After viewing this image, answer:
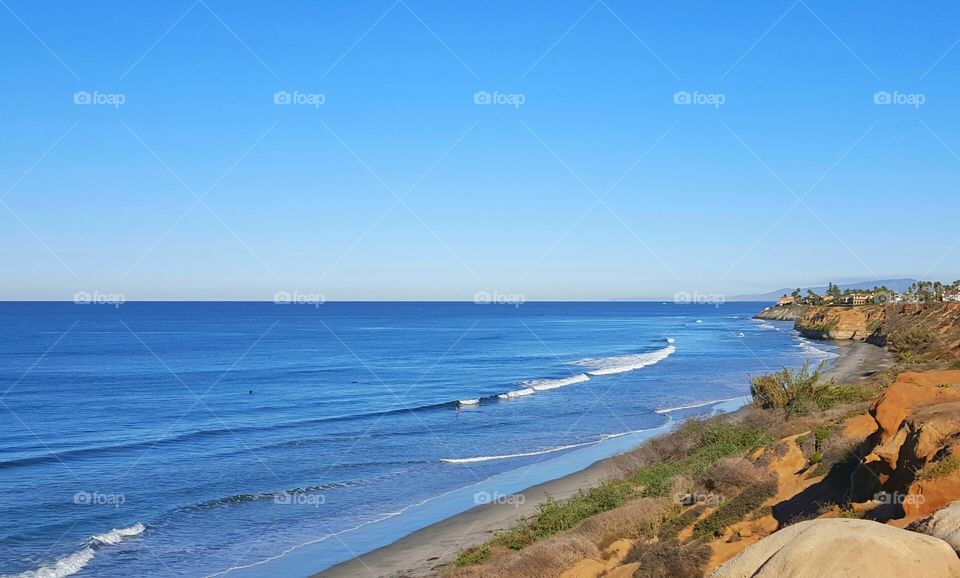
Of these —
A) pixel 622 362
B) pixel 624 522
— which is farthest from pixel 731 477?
pixel 622 362

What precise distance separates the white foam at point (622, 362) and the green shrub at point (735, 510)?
49.3 metres

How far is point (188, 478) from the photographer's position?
1165 inches

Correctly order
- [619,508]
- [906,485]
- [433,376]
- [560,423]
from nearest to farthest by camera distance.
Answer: [906,485] < [619,508] < [560,423] < [433,376]

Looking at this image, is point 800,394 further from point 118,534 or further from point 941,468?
point 118,534

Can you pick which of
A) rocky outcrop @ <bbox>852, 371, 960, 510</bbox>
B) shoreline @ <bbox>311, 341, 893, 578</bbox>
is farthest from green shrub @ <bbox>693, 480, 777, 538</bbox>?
shoreline @ <bbox>311, 341, 893, 578</bbox>

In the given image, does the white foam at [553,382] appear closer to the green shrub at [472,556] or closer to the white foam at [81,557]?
the white foam at [81,557]

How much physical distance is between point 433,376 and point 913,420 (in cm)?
5219

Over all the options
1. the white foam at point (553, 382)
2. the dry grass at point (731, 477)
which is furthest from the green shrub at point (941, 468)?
the white foam at point (553, 382)

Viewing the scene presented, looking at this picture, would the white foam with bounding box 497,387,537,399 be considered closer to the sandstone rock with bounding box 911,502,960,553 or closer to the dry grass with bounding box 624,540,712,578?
the dry grass with bounding box 624,540,712,578

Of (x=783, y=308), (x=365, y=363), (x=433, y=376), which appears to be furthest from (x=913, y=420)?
(x=783, y=308)

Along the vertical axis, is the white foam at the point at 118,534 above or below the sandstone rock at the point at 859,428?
below

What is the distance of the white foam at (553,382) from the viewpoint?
A: 184 feet

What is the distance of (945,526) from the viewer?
8242mm

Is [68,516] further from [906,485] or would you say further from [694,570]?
[906,485]
